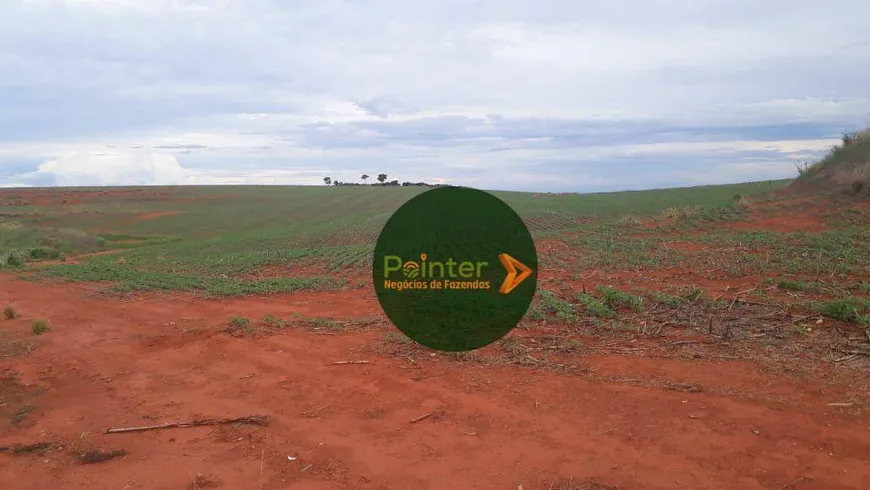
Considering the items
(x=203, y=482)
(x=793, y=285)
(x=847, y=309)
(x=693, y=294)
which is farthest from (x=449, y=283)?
(x=203, y=482)

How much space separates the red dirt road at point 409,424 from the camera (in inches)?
143

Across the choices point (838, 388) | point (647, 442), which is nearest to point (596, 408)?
point (647, 442)

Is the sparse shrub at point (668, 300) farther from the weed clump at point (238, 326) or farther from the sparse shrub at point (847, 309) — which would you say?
the weed clump at point (238, 326)

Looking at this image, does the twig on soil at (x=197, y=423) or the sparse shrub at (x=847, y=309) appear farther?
the sparse shrub at (x=847, y=309)

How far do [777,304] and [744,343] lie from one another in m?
1.60

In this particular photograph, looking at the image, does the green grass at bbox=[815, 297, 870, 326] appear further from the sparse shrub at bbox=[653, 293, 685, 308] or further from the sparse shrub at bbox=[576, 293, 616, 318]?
the sparse shrub at bbox=[576, 293, 616, 318]

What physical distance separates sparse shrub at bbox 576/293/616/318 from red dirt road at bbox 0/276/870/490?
60.6 inches

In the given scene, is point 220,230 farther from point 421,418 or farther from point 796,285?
point 421,418

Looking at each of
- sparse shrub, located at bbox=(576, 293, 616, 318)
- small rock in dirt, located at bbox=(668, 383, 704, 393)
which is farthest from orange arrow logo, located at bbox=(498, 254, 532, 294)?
small rock in dirt, located at bbox=(668, 383, 704, 393)

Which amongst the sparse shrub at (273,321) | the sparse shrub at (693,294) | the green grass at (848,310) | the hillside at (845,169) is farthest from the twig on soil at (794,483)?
the hillside at (845,169)

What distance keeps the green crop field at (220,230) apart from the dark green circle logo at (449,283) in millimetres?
1978

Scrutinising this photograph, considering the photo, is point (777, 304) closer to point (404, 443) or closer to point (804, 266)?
point (804, 266)

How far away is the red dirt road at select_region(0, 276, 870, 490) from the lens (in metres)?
3.63

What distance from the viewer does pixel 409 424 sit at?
445 cm
